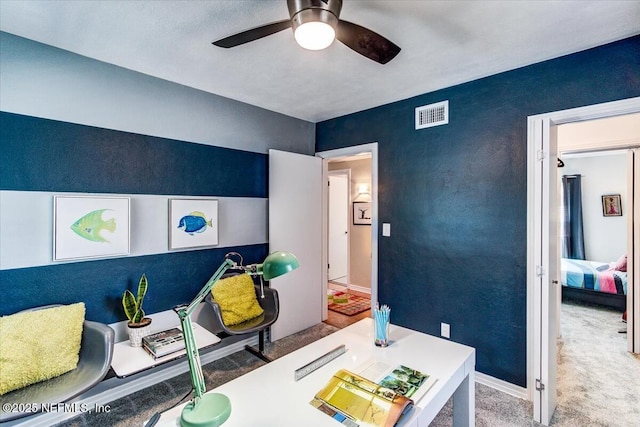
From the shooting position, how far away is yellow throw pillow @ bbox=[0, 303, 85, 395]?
5.63ft

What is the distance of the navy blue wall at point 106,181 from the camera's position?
1.99 meters

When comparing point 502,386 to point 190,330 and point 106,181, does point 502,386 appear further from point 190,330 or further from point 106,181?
point 106,181

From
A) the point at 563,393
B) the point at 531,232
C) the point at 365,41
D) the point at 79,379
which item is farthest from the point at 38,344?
the point at 563,393

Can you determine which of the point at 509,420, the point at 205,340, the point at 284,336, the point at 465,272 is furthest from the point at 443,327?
the point at 205,340

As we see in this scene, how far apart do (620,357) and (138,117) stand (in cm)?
491

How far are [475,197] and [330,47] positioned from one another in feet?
5.54

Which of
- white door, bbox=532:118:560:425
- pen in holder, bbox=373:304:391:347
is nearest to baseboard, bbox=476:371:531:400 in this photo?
white door, bbox=532:118:560:425

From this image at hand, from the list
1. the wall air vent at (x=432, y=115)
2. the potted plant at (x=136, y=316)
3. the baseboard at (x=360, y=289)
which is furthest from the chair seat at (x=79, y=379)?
the baseboard at (x=360, y=289)

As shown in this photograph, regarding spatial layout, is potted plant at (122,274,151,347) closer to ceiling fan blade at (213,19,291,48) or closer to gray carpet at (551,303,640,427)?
ceiling fan blade at (213,19,291,48)

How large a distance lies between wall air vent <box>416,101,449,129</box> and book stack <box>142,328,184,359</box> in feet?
9.21

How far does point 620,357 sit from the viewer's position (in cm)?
295

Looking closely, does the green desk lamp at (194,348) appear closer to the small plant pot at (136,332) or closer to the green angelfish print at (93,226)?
the small plant pot at (136,332)

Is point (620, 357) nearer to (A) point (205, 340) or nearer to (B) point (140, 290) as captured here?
(A) point (205, 340)

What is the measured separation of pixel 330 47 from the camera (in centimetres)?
212
